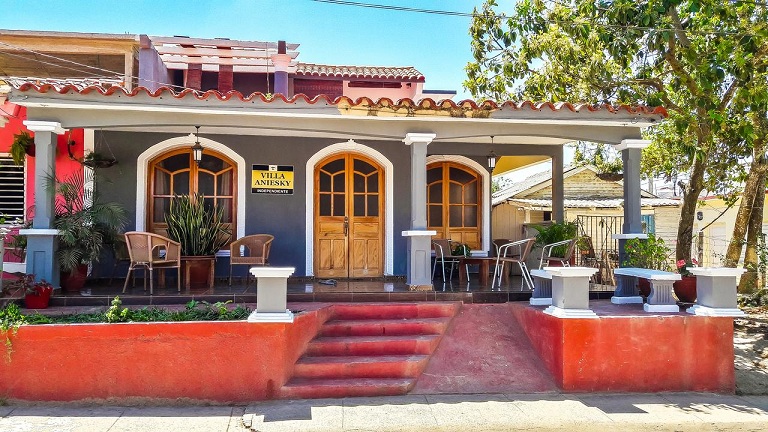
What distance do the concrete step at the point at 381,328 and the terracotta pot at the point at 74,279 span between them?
322cm

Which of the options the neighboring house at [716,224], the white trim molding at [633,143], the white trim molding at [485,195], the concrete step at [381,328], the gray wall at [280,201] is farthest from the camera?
the neighboring house at [716,224]

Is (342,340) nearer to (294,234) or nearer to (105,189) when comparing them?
(294,234)

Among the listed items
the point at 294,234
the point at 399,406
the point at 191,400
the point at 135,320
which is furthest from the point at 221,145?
the point at 399,406

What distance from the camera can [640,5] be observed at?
24.4ft

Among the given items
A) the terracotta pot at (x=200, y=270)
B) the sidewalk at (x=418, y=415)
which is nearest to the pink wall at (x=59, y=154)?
the terracotta pot at (x=200, y=270)

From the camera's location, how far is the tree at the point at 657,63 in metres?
7.10

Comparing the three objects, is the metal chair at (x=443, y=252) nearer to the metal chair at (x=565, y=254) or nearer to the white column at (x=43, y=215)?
the metal chair at (x=565, y=254)

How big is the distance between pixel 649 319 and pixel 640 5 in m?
4.19

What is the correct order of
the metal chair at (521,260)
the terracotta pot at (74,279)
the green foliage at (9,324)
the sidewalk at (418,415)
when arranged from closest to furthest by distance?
the sidewalk at (418,415) < the green foliage at (9,324) < the terracotta pot at (74,279) < the metal chair at (521,260)

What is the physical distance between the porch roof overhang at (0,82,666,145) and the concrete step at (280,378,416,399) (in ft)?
10.1

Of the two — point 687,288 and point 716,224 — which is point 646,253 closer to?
point 687,288

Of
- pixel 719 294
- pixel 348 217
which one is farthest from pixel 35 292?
pixel 719 294

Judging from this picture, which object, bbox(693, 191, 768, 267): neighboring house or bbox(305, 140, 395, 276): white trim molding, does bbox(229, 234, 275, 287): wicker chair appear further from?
bbox(693, 191, 768, 267): neighboring house

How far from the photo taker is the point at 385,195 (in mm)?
9281
